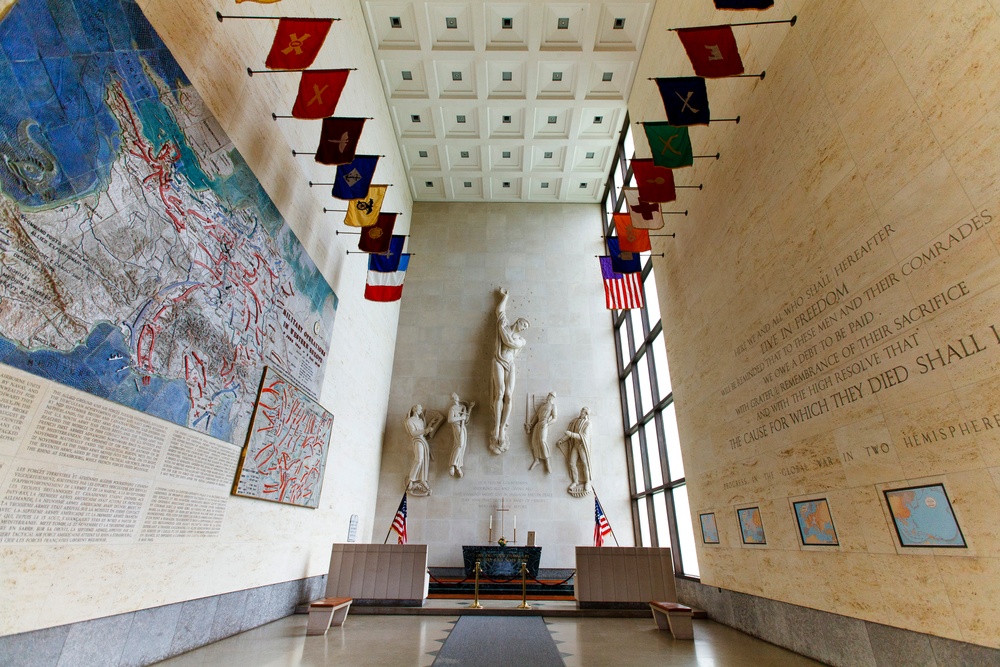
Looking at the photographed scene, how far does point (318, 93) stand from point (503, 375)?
778 centimetres

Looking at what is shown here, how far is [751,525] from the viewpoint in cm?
578

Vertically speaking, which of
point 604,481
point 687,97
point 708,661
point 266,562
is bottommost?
point 708,661

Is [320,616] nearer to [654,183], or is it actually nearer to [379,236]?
[379,236]

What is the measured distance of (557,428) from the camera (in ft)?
38.6

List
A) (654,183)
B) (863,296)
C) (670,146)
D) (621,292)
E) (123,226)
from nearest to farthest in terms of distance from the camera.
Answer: (123,226), (863,296), (670,146), (654,183), (621,292)

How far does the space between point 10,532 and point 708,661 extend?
19.2 feet

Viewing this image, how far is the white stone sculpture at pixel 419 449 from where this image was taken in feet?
36.0

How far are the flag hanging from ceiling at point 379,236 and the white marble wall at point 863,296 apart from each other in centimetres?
562

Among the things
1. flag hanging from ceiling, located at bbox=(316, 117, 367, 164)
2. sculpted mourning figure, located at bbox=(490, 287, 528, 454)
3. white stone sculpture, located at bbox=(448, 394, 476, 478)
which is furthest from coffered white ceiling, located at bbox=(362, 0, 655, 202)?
white stone sculpture, located at bbox=(448, 394, 476, 478)

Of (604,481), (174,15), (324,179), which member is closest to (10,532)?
(174,15)

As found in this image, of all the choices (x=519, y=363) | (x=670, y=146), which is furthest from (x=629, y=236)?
(x=519, y=363)

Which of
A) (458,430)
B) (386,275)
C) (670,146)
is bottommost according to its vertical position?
(458,430)

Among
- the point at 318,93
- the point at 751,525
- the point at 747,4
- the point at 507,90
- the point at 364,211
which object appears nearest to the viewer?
the point at 747,4

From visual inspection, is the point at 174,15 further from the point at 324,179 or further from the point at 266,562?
the point at 266,562
